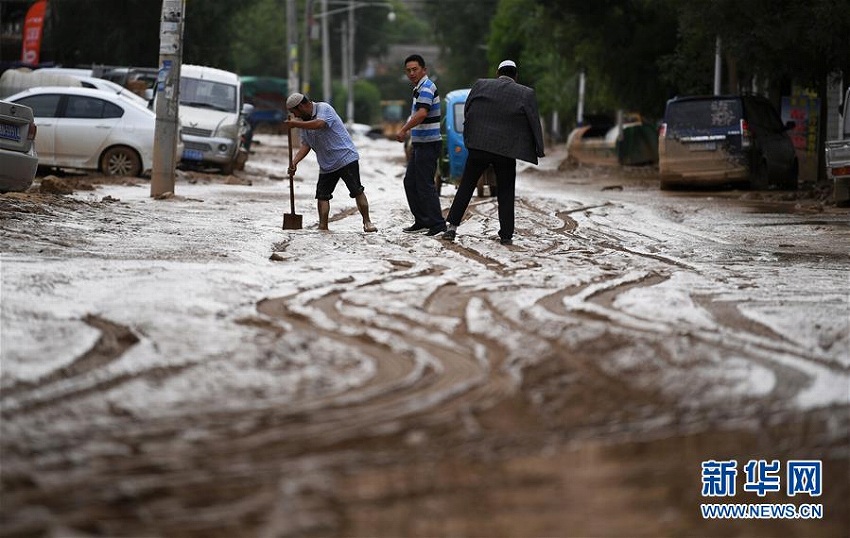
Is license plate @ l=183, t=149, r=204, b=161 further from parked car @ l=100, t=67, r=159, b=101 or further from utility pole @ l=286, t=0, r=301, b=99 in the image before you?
utility pole @ l=286, t=0, r=301, b=99

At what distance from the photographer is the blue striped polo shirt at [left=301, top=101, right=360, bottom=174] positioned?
13.9 m

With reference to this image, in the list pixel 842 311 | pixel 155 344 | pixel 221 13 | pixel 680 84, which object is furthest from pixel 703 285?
pixel 221 13

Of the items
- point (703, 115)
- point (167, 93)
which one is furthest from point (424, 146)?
point (703, 115)

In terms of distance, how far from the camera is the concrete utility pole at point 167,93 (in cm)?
1942

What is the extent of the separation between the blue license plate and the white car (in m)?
7.18

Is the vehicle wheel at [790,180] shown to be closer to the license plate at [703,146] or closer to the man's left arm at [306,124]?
the license plate at [703,146]

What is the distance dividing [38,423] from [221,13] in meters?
45.5

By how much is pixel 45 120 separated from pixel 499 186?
12412mm

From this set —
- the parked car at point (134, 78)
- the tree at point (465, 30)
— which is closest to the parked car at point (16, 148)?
the parked car at point (134, 78)

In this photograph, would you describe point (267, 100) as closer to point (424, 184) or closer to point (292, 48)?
point (292, 48)

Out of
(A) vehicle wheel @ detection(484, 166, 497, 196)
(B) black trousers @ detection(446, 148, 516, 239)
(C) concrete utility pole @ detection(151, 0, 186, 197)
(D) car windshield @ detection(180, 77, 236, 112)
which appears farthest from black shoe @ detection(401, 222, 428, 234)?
(D) car windshield @ detection(180, 77, 236, 112)

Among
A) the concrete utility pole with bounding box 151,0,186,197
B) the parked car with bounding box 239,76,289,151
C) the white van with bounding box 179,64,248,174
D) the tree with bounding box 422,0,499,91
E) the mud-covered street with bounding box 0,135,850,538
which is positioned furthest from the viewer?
the tree with bounding box 422,0,499,91

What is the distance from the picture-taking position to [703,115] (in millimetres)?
25422

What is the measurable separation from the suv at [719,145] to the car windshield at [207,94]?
855 centimetres
